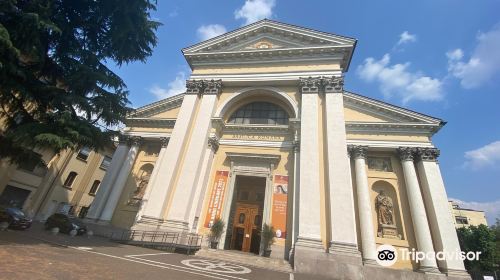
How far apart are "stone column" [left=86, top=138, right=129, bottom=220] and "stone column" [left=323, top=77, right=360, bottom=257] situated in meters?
15.7

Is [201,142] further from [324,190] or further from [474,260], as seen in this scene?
[474,260]

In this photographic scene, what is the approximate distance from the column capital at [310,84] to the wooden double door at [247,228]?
8314mm

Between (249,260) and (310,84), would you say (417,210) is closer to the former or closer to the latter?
(310,84)

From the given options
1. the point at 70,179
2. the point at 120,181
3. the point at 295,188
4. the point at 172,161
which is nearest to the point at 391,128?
the point at 295,188

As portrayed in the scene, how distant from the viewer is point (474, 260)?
25.0m

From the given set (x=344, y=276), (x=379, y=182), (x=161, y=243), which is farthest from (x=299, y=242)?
(x=379, y=182)

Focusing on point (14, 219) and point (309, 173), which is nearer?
point (14, 219)

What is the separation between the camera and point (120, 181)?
18031 millimetres

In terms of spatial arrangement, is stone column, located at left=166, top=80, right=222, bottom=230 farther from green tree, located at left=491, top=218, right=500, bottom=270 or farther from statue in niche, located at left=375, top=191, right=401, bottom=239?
green tree, located at left=491, top=218, right=500, bottom=270

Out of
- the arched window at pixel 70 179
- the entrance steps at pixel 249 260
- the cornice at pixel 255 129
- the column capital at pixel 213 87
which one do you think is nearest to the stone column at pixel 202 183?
the cornice at pixel 255 129

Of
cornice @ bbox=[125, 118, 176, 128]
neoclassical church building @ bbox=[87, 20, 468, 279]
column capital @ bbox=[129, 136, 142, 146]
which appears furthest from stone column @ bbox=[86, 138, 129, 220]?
cornice @ bbox=[125, 118, 176, 128]

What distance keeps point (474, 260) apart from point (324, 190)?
25.6m

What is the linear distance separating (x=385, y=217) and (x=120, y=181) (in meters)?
18.8

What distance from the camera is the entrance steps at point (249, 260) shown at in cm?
1066
